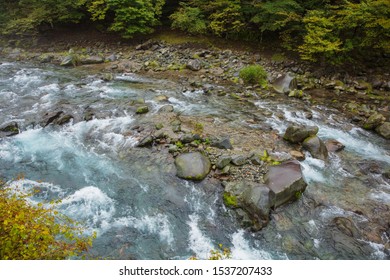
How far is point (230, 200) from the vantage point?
6824 millimetres

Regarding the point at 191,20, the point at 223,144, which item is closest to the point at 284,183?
the point at 223,144

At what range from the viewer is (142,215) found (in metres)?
6.73

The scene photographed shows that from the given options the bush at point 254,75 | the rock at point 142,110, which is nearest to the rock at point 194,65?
the bush at point 254,75

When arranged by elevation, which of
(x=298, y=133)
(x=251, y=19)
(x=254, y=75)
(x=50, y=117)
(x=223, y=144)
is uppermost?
(x=251, y=19)

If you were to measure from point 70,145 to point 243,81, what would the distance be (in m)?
10.3

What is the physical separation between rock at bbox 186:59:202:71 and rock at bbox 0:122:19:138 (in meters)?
10.6

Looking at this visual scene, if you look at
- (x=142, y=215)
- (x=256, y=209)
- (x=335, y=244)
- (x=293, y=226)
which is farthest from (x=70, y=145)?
(x=335, y=244)

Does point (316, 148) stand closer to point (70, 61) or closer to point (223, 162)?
point (223, 162)

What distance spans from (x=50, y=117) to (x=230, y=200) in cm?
868

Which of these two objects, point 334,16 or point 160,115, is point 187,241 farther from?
point 334,16

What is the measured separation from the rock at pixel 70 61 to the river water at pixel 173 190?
741 centimetres

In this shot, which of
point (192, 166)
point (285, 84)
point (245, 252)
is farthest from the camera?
point (285, 84)

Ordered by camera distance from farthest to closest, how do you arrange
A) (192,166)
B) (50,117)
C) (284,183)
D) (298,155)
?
(50,117) < (298,155) < (192,166) < (284,183)

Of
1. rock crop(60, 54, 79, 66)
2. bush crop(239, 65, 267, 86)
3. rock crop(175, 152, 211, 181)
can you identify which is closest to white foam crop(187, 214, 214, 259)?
rock crop(175, 152, 211, 181)
